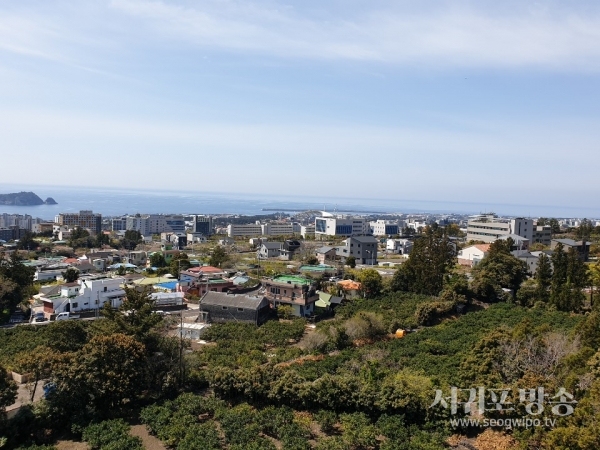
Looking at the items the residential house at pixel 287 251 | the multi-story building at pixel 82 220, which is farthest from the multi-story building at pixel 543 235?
the multi-story building at pixel 82 220

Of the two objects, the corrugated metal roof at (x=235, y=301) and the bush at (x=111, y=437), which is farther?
the corrugated metal roof at (x=235, y=301)

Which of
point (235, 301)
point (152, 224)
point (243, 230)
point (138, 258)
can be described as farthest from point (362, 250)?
point (152, 224)

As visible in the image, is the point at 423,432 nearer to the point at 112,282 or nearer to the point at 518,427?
the point at 518,427

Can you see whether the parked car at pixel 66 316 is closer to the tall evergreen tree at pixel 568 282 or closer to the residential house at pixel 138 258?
the residential house at pixel 138 258

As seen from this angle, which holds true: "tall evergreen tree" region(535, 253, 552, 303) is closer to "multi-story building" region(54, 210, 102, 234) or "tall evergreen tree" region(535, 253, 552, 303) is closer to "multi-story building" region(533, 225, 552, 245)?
"multi-story building" region(533, 225, 552, 245)

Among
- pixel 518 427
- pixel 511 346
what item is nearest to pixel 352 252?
pixel 511 346

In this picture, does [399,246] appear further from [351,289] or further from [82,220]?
[82,220]
